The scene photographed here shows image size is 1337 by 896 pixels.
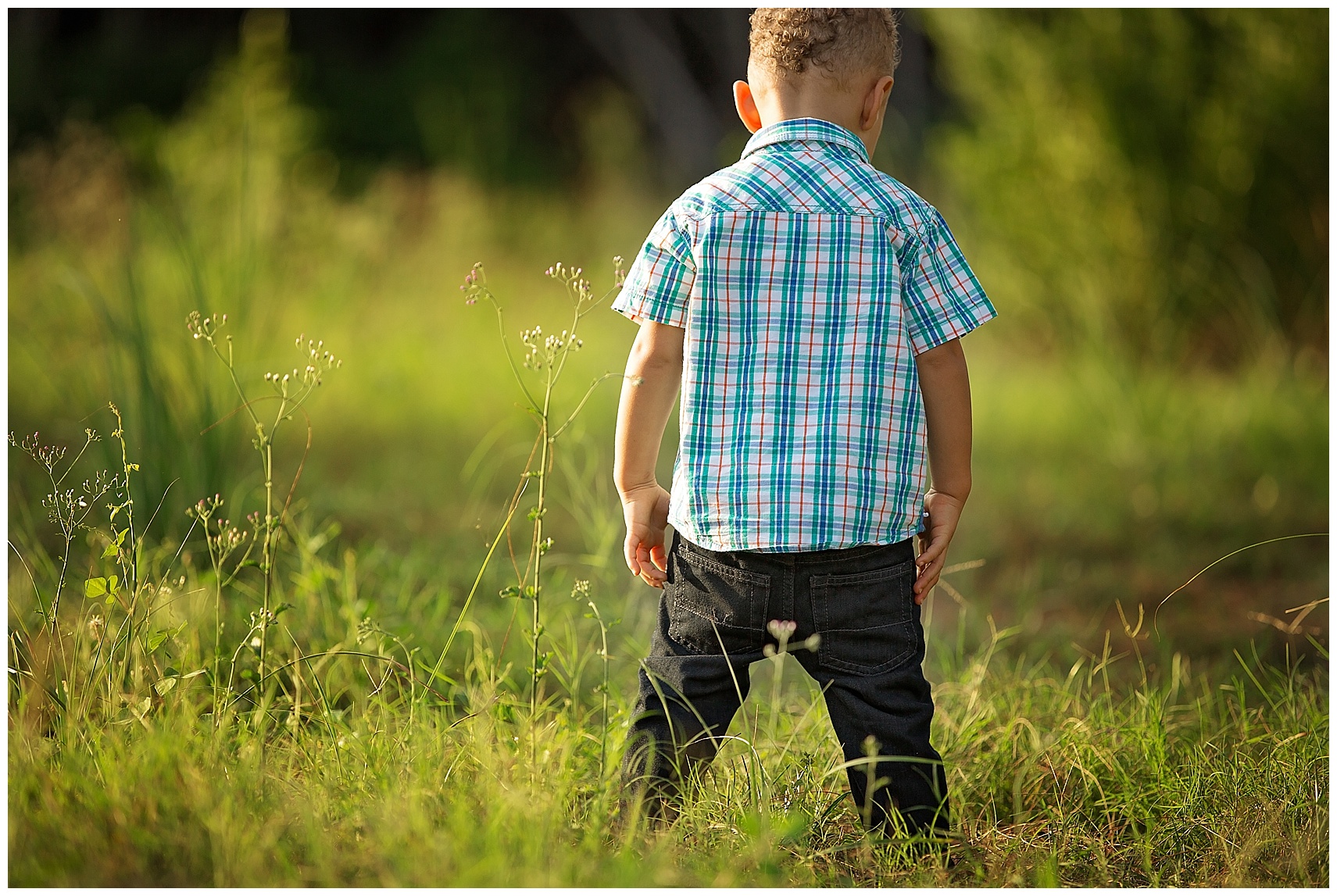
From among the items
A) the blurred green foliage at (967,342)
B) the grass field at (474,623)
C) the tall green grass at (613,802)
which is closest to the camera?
the tall green grass at (613,802)

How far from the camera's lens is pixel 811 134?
4.99 ft

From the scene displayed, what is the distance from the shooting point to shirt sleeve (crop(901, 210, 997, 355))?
1.50 meters

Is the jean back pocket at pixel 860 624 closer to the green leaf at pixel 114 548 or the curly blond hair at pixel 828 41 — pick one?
the curly blond hair at pixel 828 41

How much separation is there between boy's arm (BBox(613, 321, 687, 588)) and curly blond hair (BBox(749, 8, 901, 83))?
0.40 m

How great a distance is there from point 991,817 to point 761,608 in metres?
0.52

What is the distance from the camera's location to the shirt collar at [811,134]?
59.9 inches

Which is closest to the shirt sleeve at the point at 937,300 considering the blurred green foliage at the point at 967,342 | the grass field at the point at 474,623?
the grass field at the point at 474,623

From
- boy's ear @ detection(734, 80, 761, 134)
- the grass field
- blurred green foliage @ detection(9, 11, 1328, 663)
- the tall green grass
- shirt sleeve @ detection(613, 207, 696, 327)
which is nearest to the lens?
the tall green grass

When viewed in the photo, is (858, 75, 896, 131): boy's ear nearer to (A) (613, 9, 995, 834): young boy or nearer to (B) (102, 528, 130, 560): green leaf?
(A) (613, 9, 995, 834): young boy

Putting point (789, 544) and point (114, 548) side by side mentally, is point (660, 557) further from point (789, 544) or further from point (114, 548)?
point (114, 548)

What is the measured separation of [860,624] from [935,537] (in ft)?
0.57

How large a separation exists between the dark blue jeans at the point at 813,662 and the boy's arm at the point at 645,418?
2.9 inches

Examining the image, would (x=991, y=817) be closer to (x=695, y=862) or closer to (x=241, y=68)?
(x=695, y=862)

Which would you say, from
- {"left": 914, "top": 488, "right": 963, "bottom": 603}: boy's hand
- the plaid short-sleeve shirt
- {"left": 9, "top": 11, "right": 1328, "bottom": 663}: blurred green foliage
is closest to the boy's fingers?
the plaid short-sleeve shirt
